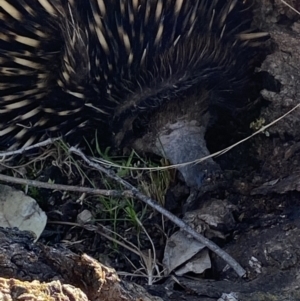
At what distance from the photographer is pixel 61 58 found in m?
2.50

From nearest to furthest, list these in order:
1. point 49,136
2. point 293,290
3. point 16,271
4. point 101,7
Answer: point 16,271 < point 293,290 < point 101,7 < point 49,136

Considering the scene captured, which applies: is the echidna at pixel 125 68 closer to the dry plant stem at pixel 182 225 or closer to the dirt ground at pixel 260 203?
the dirt ground at pixel 260 203

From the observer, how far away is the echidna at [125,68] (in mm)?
2365

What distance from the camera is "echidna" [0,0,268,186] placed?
7.76ft

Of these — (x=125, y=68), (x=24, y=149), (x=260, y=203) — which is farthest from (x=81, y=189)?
(x=260, y=203)

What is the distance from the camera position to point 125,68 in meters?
2.40

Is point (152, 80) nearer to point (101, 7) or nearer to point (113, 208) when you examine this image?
point (101, 7)

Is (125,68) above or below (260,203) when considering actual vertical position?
above

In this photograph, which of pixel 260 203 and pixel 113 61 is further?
pixel 113 61

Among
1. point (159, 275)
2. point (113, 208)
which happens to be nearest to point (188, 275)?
point (159, 275)

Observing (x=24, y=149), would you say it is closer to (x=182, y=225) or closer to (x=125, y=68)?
(x=125, y=68)

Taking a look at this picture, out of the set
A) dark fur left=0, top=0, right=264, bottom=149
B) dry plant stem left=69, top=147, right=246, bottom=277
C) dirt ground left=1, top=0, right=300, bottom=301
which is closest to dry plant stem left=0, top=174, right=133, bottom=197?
dry plant stem left=69, top=147, right=246, bottom=277

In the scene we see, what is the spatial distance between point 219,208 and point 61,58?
2.58 feet

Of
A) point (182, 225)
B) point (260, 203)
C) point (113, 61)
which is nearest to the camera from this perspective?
point (182, 225)
